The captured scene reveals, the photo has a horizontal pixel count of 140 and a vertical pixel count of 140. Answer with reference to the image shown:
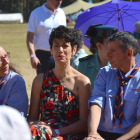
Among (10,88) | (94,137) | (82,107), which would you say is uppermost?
(10,88)

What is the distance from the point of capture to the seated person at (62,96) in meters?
3.17

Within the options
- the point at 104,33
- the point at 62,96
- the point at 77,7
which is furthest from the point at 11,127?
the point at 77,7

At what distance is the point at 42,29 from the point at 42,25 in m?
0.07

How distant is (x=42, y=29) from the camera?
17.7 feet

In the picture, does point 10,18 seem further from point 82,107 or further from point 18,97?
point 82,107

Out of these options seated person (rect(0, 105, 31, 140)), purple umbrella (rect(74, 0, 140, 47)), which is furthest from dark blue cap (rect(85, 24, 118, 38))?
seated person (rect(0, 105, 31, 140))

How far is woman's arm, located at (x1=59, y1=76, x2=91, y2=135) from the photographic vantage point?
3127mm

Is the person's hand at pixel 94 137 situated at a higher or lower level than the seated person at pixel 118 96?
lower

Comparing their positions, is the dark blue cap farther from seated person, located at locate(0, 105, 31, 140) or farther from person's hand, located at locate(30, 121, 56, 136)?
seated person, located at locate(0, 105, 31, 140)

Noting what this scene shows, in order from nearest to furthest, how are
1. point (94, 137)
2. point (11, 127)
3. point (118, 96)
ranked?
point (11, 127) < point (94, 137) < point (118, 96)

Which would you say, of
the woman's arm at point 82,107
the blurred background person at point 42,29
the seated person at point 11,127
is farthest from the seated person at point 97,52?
the seated person at point 11,127

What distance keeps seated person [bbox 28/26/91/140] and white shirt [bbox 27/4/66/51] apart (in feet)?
6.49

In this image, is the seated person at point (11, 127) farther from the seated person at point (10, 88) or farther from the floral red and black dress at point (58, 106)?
the seated person at point (10, 88)

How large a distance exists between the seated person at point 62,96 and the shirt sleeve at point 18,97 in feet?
0.33
